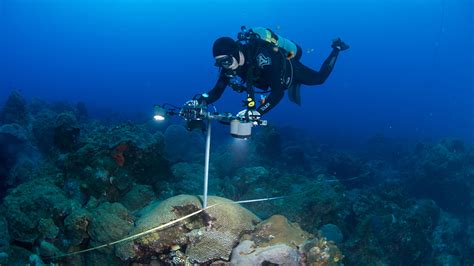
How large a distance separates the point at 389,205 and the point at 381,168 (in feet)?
33.4

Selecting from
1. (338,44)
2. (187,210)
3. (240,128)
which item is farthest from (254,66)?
(338,44)

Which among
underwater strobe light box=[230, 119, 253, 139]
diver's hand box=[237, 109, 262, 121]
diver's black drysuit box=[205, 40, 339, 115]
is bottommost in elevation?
underwater strobe light box=[230, 119, 253, 139]

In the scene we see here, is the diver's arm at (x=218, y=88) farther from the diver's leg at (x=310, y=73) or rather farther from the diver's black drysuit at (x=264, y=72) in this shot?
the diver's leg at (x=310, y=73)

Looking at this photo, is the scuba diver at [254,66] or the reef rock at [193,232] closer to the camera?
the reef rock at [193,232]

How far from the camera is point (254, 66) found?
20.5ft

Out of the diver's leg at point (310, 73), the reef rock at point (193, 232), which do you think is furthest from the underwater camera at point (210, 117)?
the diver's leg at point (310, 73)

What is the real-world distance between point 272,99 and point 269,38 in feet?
4.61

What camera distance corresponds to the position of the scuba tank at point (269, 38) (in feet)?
21.5

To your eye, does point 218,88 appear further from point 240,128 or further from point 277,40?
point 240,128

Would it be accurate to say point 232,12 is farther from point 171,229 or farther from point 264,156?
point 171,229

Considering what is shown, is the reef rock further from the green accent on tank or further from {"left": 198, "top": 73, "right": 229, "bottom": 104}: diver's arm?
the green accent on tank

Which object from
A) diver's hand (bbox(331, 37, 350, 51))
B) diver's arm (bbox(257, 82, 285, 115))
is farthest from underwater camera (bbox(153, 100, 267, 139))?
diver's hand (bbox(331, 37, 350, 51))

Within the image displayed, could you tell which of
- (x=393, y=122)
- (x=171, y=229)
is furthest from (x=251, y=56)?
(x=393, y=122)

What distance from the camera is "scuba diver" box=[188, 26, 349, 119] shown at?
586cm
